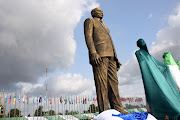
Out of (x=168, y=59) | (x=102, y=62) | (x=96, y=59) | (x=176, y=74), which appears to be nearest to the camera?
(x=96, y=59)

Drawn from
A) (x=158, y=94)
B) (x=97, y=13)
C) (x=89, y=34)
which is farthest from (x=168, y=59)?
(x=89, y=34)

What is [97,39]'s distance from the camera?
4.83m

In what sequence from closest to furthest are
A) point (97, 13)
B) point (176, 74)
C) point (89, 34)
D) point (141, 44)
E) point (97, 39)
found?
point (89, 34) → point (97, 39) → point (97, 13) → point (141, 44) → point (176, 74)

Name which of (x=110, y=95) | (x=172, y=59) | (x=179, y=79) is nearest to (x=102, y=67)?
(x=110, y=95)

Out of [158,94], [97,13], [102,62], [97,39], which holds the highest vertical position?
[97,13]

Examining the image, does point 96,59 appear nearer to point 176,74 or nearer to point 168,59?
point 176,74

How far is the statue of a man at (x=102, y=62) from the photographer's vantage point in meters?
4.42

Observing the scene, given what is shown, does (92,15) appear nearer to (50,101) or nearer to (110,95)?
(110,95)

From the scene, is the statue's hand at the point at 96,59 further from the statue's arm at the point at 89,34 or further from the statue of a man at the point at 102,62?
the statue's arm at the point at 89,34

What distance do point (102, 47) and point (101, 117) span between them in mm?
3039

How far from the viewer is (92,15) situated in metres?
5.46

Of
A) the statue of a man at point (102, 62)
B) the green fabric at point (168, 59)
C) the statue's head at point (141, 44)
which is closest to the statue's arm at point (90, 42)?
the statue of a man at point (102, 62)

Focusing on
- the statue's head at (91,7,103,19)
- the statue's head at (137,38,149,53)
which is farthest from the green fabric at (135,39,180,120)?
the statue's head at (91,7,103,19)

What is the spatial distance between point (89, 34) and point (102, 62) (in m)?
0.93
